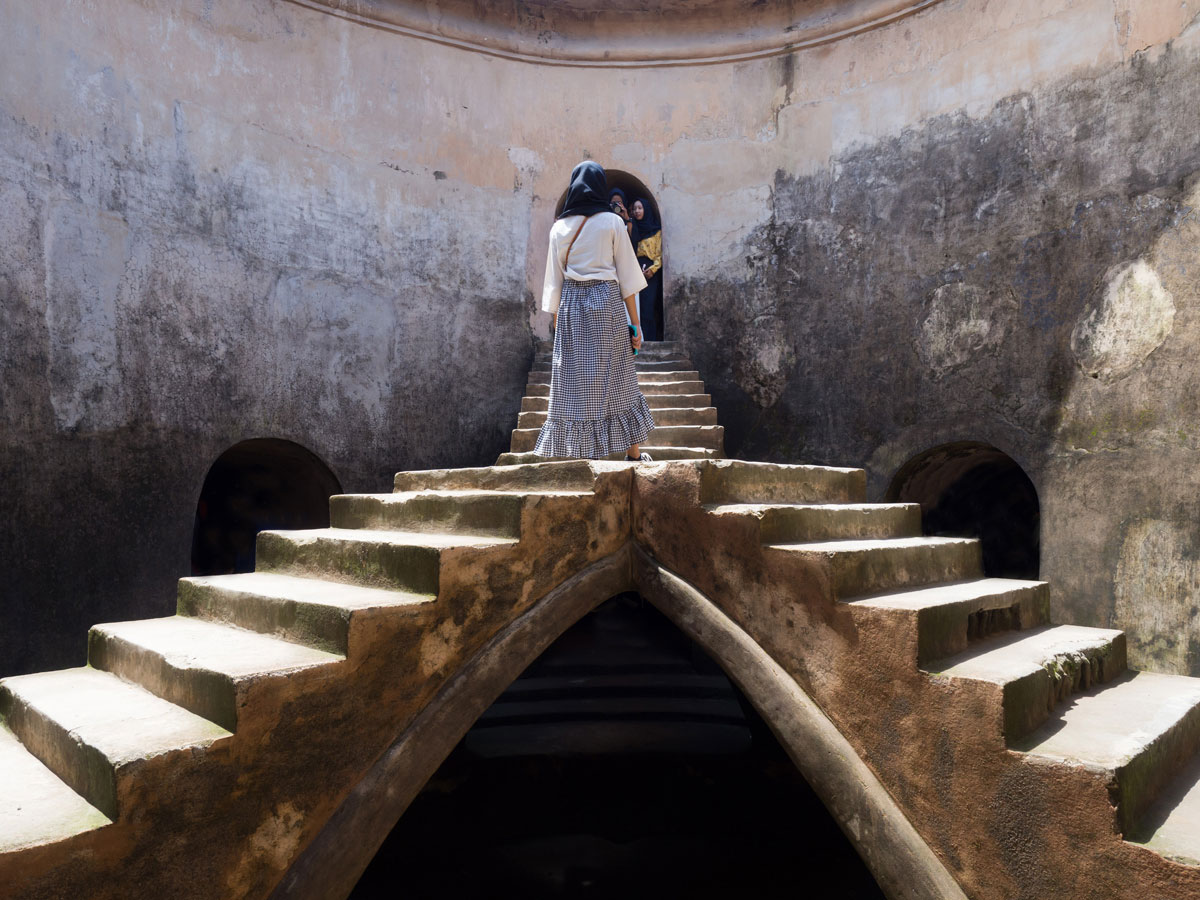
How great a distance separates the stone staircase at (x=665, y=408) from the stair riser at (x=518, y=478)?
1.62m

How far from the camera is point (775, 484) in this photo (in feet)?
12.6

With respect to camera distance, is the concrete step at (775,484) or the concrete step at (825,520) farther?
the concrete step at (775,484)

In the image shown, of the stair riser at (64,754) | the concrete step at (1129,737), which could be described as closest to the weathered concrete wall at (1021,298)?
the concrete step at (1129,737)

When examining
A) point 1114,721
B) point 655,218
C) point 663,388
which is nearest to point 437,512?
point 1114,721

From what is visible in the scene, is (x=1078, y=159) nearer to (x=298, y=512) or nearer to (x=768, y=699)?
(x=768, y=699)

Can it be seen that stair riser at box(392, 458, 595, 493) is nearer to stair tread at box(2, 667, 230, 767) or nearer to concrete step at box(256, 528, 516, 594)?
concrete step at box(256, 528, 516, 594)

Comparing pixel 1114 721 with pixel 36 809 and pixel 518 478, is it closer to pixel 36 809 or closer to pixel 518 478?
pixel 518 478

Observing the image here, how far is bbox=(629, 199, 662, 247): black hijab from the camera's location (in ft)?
27.3

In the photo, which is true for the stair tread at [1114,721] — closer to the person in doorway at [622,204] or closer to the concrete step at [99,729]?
the concrete step at [99,729]

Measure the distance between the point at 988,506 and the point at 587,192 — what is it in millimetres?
5756

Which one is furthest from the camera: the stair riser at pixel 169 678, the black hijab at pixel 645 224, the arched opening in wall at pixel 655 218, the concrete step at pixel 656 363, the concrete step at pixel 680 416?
the black hijab at pixel 645 224

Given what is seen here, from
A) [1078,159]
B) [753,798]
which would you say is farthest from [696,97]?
[753,798]

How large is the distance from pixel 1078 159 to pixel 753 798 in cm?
497

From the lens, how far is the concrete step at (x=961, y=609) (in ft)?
8.98
